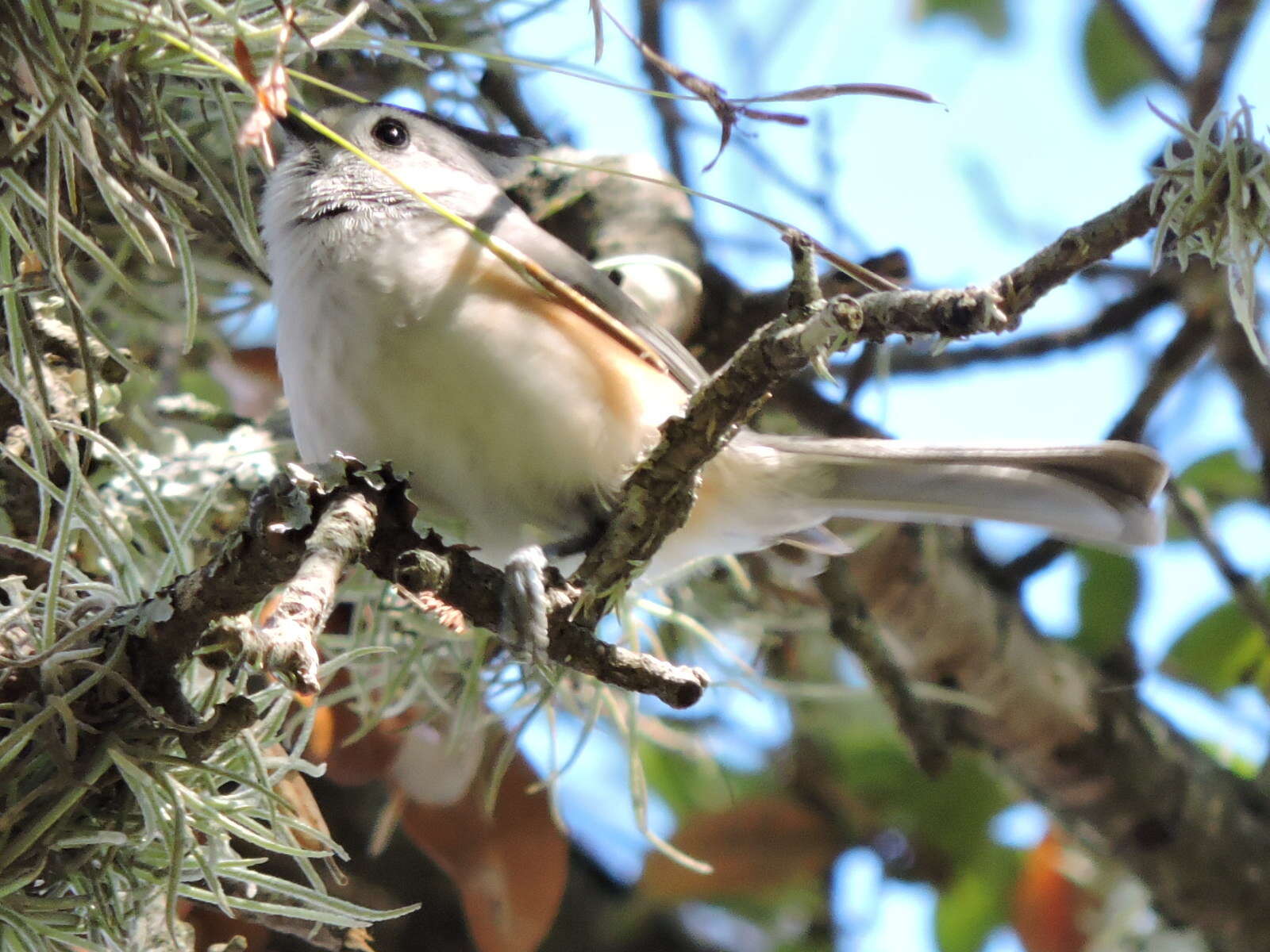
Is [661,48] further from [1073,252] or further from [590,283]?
[1073,252]

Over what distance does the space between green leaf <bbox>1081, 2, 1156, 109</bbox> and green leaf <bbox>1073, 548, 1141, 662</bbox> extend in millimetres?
1081

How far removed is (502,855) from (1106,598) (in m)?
Result: 1.42

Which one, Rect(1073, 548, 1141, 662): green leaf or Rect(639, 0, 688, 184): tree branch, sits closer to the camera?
Rect(639, 0, 688, 184): tree branch

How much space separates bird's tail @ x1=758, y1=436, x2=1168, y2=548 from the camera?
161 cm

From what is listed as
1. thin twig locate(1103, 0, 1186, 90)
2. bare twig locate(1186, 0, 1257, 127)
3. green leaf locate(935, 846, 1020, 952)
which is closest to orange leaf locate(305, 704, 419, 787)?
green leaf locate(935, 846, 1020, 952)

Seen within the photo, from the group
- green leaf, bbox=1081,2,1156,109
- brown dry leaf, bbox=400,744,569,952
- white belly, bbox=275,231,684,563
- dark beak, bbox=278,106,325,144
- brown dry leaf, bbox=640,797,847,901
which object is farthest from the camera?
green leaf, bbox=1081,2,1156,109

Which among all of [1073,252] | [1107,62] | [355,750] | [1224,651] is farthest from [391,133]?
[1224,651]

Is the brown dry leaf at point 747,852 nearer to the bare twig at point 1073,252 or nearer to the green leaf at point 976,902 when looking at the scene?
the green leaf at point 976,902

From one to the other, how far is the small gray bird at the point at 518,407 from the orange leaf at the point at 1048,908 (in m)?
1.32

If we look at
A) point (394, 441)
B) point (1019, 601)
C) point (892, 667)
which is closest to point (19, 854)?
point (394, 441)

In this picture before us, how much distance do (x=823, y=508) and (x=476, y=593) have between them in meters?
0.77

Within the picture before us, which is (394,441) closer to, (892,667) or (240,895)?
(240,895)

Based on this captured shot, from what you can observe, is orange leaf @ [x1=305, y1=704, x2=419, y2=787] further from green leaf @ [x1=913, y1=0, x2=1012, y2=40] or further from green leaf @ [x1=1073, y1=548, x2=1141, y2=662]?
green leaf @ [x1=913, y1=0, x2=1012, y2=40]

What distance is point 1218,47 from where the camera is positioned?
7.63ft
